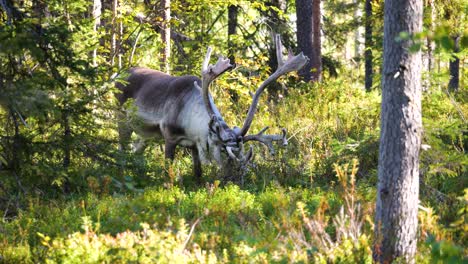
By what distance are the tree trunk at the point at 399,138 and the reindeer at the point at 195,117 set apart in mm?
3609

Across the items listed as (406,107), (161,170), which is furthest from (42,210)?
(406,107)

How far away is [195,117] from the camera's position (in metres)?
9.77

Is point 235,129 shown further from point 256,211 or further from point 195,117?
point 256,211

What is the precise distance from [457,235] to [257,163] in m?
4.16

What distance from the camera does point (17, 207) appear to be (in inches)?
270

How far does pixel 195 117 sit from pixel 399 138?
4965 millimetres

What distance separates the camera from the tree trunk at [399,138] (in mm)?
5191

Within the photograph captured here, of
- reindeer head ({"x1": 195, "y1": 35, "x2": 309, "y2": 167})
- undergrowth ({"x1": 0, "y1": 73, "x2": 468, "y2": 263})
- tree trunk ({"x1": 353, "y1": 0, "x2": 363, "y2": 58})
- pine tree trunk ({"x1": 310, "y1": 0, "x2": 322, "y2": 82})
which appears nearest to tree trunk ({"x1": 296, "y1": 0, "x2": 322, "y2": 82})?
pine tree trunk ({"x1": 310, "y1": 0, "x2": 322, "y2": 82})

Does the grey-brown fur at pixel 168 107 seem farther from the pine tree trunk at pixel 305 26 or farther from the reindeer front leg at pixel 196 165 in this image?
the pine tree trunk at pixel 305 26

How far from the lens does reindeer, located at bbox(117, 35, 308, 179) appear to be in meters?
9.21

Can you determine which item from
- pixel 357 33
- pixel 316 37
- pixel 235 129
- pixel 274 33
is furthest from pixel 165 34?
pixel 357 33

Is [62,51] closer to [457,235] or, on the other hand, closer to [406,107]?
[406,107]

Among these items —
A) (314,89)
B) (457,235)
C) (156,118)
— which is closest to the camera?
(457,235)

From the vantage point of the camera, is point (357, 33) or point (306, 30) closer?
point (306, 30)
